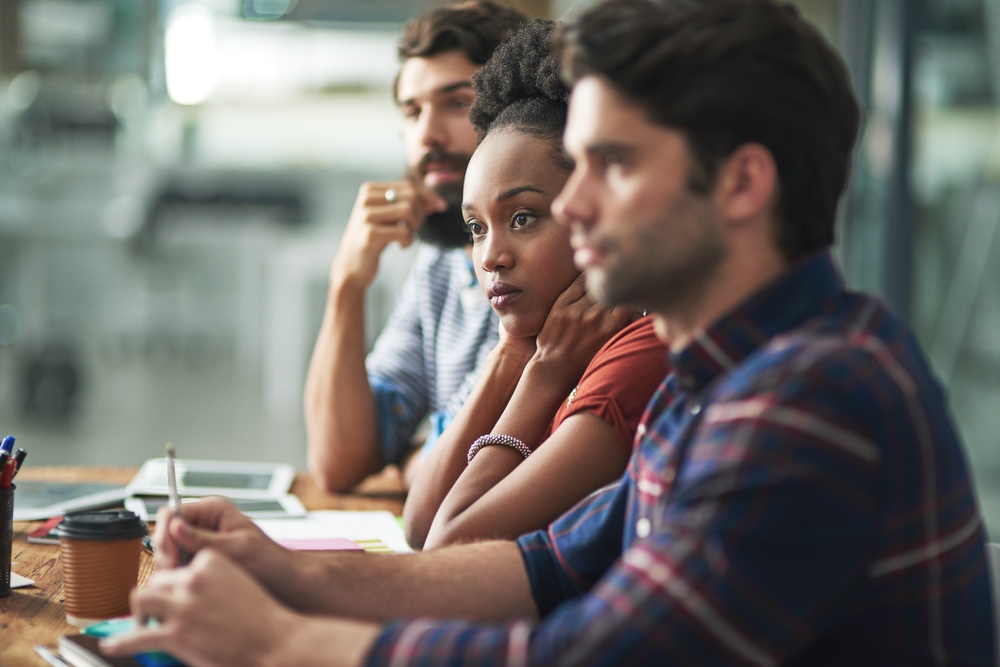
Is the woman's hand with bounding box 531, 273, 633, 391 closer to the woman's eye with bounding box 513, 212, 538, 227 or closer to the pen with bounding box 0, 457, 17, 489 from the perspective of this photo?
the woman's eye with bounding box 513, 212, 538, 227

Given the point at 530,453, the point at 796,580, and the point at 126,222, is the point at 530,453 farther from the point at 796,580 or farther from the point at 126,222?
the point at 126,222

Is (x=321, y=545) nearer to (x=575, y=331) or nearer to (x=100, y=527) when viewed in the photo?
(x=100, y=527)

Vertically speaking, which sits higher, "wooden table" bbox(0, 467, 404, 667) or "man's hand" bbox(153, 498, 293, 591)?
"man's hand" bbox(153, 498, 293, 591)

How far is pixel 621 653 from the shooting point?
590 mm

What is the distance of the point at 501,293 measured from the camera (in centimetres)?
116

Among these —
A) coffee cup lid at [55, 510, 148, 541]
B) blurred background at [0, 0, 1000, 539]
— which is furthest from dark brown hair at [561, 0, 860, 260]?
blurred background at [0, 0, 1000, 539]

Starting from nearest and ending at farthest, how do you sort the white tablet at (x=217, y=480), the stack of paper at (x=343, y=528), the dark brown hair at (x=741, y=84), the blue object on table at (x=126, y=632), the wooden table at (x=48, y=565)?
the dark brown hair at (x=741, y=84) < the blue object on table at (x=126, y=632) < the wooden table at (x=48, y=565) < the stack of paper at (x=343, y=528) < the white tablet at (x=217, y=480)

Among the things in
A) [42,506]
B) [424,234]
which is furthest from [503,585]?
[424,234]

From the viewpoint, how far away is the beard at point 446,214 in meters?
1.68

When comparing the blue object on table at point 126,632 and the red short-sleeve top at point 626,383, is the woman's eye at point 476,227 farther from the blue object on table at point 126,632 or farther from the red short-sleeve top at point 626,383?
the blue object on table at point 126,632

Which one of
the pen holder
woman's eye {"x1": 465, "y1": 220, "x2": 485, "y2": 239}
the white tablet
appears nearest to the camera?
the pen holder

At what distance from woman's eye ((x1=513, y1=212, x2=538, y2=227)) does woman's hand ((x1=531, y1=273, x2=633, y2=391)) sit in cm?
9

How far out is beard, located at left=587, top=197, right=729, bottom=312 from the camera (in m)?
0.70

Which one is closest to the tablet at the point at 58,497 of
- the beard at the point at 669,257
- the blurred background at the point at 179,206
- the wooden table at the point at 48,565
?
the wooden table at the point at 48,565
